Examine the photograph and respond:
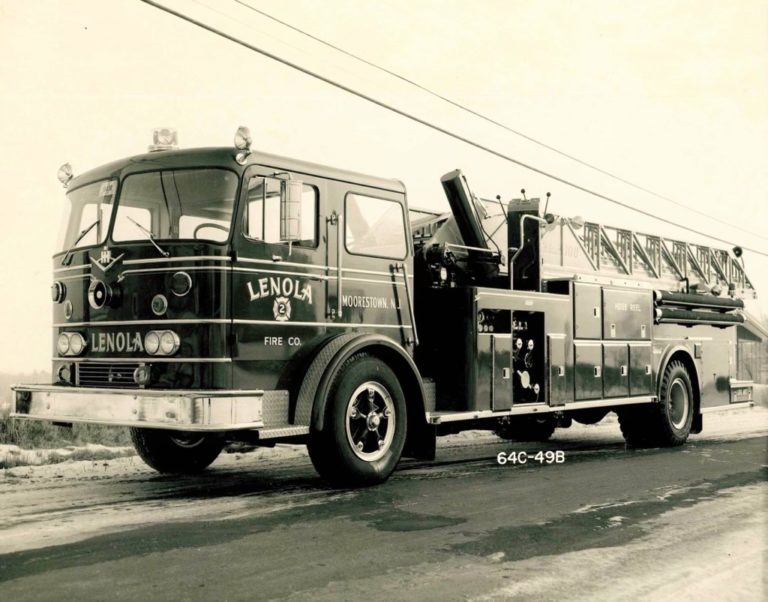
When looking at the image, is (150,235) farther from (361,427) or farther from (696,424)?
(696,424)

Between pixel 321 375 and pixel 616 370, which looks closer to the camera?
pixel 321 375

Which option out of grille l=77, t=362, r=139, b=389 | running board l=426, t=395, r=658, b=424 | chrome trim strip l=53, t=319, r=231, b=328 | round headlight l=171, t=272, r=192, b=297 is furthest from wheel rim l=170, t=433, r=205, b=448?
running board l=426, t=395, r=658, b=424

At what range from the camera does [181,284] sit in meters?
6.54

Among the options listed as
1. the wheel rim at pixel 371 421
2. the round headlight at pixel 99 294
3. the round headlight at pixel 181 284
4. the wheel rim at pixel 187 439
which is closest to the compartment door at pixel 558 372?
the wheel rim at pixel 371 421

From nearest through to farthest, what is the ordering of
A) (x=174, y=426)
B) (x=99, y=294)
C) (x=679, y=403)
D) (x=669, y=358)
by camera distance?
(x=174, y=426)
(x=99, y=294)
(x=669, y=358)
(x=679, y=403)

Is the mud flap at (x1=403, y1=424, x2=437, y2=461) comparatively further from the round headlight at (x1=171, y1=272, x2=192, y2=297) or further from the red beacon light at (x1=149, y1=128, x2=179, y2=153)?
the red beacon light at (x1=149, y1=128, x2=179, y2=153)

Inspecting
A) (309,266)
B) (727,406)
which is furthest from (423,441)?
(727,406)

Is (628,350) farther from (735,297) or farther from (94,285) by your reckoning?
(94,285)

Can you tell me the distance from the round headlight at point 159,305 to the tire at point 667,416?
6.99m

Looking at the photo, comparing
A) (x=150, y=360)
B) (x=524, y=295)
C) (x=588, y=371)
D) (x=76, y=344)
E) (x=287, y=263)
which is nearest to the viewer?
(x=150, y=360)

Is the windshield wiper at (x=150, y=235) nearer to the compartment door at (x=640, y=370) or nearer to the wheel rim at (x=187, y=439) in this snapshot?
the wheel rim at (x=187, y=439)

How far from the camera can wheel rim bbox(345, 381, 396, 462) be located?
7.28 meters

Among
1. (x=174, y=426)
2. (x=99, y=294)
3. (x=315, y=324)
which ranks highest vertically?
(x=99, y=294)

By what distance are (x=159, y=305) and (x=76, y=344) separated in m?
1.00
